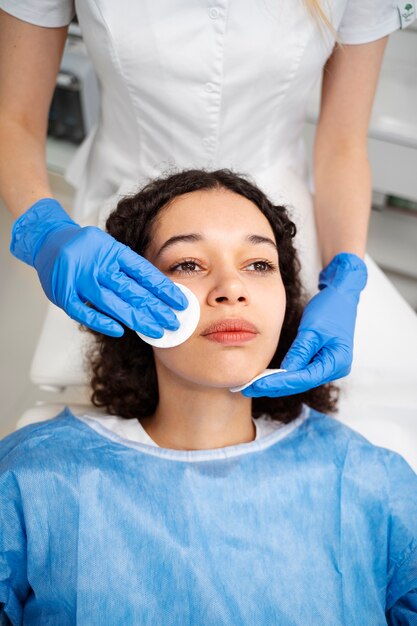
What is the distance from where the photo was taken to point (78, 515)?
4.02 ft

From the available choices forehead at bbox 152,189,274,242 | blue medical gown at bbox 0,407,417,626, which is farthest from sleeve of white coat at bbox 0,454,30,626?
forehead at bbox 152,189,274,242

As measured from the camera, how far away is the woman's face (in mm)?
1151

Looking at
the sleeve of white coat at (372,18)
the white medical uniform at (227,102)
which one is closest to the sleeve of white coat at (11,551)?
the white medical uniform at (227,102)

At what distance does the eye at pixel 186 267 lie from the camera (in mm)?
1225

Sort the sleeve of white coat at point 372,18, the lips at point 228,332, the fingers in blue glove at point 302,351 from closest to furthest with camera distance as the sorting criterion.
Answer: the lips at point 228,332
the fingers in blue glove at point 302,351
the sleeve of white coat at point 372,18

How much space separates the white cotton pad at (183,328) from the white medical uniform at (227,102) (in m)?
0.51

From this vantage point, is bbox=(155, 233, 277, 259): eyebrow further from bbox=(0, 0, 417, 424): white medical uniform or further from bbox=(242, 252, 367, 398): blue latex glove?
bbox=(0, 0, 417, 424): white medical uniform

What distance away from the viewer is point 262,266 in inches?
50.5

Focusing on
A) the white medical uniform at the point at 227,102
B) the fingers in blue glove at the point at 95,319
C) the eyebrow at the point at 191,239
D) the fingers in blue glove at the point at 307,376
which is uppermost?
the white medical uniform at the point at 227,102

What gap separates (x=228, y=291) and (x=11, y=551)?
585mm

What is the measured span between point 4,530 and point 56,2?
3.28ft

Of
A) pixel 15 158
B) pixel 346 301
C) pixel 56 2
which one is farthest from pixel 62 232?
pixel 346 301

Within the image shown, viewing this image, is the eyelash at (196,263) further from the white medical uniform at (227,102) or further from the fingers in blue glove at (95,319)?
the white medical uniform at (227,102)

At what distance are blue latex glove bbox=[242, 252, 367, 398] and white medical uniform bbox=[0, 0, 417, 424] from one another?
0.20 m
